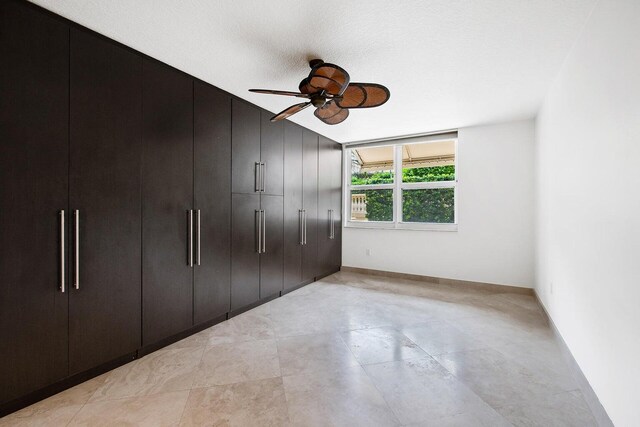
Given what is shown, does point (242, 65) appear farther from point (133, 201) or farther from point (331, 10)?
point (133, 201)

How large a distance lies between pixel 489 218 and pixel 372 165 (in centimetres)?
214

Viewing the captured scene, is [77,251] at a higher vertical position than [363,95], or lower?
lower

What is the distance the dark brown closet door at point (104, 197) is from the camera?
1.97 metres

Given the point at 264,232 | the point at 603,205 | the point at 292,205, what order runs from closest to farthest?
the point at 603,205 → the point at 264,232 → the point at 292,205

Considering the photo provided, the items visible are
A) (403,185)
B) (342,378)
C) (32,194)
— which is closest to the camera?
(32,194)

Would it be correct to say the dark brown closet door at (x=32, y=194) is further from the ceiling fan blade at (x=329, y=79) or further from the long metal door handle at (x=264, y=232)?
the long metal door handle at (x=264, y=232)

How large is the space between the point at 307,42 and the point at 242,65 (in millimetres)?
686

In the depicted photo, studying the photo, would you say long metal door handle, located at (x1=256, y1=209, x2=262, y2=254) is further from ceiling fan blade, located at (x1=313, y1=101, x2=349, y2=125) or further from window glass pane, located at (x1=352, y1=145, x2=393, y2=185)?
window glass pane, located at (x1=352, y1=145, x2=393, y2=185)

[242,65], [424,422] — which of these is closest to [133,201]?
[242,65]

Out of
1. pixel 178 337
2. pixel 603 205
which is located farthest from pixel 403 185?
pixel 178 337

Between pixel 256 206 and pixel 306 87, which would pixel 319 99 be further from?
pixel 256 206

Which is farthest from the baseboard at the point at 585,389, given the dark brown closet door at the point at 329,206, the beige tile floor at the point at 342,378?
the dark brown closet door at the point at 329,206

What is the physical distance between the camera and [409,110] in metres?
3.68

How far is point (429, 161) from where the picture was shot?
491 cm
